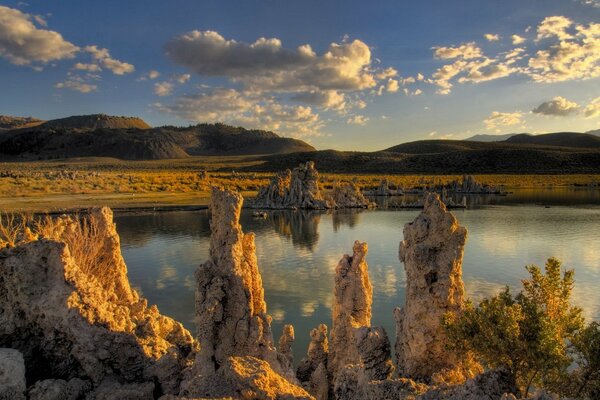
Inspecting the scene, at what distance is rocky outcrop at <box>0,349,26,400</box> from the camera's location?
6648 mm

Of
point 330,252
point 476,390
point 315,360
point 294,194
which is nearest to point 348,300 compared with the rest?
point 315,360

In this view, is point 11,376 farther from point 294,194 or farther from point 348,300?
point 294,194

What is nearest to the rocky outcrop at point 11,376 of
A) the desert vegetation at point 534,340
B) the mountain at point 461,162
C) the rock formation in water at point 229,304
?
the rock formation in water at point 229,304

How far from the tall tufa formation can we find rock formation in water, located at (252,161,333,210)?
40.7 m

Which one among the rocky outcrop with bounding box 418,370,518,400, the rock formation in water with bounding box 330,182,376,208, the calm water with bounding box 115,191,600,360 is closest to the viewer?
the rocky outcrop with bounding box 418,370,518,400

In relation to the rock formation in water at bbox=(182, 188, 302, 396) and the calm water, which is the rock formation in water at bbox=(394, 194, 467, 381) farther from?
the calm water

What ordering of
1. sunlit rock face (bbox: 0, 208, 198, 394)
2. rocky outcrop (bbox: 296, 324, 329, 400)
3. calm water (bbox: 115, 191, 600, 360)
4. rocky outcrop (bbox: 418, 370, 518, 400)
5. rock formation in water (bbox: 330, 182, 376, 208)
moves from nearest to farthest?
rocky outcrop (bbox: 418, 370, 518, 400) < sunlit rock face (bbox: 0, 208, 198, 394) < rocky outcrop (bbox: 296, 324, 329, 400) < calm water (bbox: 115, 191, 600, 360) < rock formation in water (bbox: 330, 182, 376, 208)

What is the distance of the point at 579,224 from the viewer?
120ft

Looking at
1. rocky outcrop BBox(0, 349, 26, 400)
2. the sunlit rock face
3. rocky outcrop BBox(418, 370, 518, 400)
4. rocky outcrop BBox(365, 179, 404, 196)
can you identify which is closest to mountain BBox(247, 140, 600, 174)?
rocky outcrop BBox(365, 179, 404, 196)

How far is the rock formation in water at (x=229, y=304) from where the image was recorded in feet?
29.5

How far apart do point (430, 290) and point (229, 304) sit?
151 inches

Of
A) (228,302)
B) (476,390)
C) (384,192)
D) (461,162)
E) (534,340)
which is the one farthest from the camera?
(461,162)

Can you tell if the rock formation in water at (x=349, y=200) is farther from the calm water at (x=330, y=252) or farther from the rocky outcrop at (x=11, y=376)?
the rocky outcrop at (x=11, y=376)

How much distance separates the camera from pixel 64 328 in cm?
794
